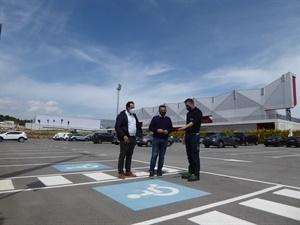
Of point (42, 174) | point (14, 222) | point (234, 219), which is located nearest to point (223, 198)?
point (234, 219)

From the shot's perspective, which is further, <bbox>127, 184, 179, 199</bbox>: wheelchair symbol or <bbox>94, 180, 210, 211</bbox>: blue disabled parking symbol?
<bbox>127, 184, 179, 199</bbox>: wheelchair symbol

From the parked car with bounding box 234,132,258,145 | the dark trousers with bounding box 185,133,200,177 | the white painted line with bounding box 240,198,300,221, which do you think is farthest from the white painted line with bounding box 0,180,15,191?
the parked car with bounding box 234,132,258,145

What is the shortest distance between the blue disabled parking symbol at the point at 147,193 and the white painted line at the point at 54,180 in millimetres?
1229

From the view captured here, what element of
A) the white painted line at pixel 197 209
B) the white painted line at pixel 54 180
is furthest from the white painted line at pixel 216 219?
the white painted line at pixel 54 180

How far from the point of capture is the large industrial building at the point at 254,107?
2292 inches

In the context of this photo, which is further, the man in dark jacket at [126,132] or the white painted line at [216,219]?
the man in dark jacket at [126,132]

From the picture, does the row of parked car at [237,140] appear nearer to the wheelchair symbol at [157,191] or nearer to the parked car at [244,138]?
the parked car at [244,138]

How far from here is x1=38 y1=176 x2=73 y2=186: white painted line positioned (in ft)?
22.1

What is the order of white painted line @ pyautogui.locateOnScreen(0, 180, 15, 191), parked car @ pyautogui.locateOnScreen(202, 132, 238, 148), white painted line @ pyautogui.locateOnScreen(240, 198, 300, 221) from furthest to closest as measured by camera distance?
parked car @ pyautogui.locateOnScreen(202, 132, 238, 148), white painted line @ pyautogui.locateOnScreen(0, 180, 15, 191), white painted line @ pyautogui.locateOnScreen(240, 198, 300, 221)

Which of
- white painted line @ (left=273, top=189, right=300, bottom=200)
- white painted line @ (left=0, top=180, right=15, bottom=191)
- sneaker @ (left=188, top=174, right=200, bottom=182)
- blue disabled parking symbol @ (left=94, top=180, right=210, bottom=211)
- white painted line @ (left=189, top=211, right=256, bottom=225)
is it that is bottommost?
white painted line @ (left=0, top=180, right=15, bottom=191)

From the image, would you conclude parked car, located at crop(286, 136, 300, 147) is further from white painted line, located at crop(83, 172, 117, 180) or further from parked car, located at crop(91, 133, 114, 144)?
white painted line, located at crop(83, 172, 117, 180)

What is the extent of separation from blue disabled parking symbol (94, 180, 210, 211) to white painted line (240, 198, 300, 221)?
0.99 metres

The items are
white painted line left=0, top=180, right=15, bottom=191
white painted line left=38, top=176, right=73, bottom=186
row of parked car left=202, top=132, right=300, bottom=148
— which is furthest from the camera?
row of parked car left=202, top=132, right=300, bottom=148

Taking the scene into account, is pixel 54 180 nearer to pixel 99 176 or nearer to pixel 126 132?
pixel 99 176
